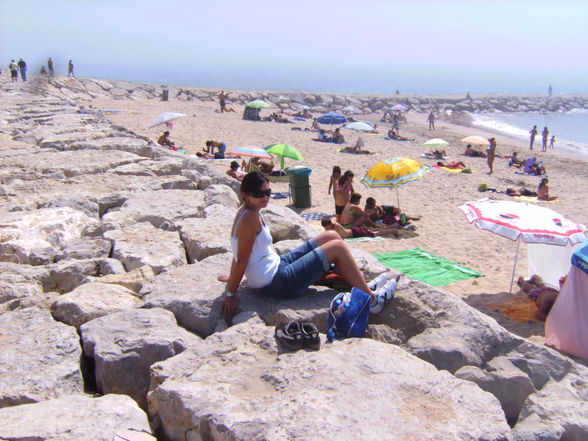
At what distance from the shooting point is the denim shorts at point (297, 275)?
3.44 metres

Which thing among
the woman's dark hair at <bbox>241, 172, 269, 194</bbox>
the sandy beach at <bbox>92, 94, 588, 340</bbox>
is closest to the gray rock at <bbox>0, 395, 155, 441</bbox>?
the woman's dark hair at <bbox>241, 172, 269, 194</bbox>

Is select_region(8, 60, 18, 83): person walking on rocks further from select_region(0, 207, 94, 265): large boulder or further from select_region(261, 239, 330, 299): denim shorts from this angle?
select_region(261, 239, 330, 299): denim shorts

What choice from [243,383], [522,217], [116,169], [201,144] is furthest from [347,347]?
[201,144]

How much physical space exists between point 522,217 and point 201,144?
41.5 ft

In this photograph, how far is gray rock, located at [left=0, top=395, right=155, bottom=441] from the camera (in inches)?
82.7

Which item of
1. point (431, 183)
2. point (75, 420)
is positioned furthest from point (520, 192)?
point (75, 420)

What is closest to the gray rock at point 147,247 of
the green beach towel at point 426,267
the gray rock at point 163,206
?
the gray rock at point 163,206

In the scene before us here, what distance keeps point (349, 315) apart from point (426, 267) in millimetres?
5096

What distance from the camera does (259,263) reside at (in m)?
3.42

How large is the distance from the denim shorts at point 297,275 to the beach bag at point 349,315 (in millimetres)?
357

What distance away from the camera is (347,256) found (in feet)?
11.6

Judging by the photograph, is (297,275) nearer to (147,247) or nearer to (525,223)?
(147,247)

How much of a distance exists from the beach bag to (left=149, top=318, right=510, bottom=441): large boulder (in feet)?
0.69

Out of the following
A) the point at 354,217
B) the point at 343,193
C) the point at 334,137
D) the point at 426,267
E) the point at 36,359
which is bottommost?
the point at 426,267
